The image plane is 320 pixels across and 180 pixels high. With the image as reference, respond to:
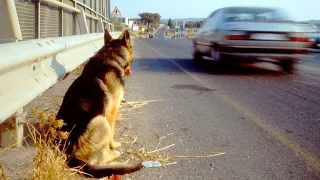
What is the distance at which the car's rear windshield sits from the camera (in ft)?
32.6

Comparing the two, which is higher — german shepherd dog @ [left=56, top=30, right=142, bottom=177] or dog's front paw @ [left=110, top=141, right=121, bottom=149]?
german shepherd dog @ [left=56, top=30, right=142, bottom=177]

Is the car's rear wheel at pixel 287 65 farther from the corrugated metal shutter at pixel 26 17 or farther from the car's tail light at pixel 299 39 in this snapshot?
the corrugated metal shutter at pixel 26 17

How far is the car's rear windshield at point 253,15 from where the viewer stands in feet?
32.6

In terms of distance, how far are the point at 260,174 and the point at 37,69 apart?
2.21 metres

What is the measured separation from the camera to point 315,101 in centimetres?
596

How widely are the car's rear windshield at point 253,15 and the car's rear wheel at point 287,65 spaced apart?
3.84ft

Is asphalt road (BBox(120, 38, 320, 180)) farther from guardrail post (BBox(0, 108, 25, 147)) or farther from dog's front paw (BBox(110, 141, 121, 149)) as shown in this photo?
guardrail post (BBox(0, 108, 25, 147))

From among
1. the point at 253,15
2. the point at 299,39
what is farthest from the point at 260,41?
the point at 253,15

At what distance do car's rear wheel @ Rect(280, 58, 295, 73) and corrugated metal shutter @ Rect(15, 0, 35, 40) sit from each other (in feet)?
22.2

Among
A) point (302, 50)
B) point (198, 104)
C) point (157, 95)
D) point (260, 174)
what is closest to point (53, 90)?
point (157, 95)

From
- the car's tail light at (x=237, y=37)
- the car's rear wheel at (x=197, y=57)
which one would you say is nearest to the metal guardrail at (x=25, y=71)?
the car's tail light at (x=237, y=37)

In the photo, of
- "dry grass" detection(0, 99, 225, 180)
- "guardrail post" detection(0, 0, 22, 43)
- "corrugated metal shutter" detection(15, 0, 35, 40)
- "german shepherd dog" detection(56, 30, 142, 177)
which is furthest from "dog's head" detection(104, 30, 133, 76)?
"guardrail post" detection(0, 0, 22, 43)

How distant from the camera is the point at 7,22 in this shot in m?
2.95

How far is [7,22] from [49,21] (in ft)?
10.9
